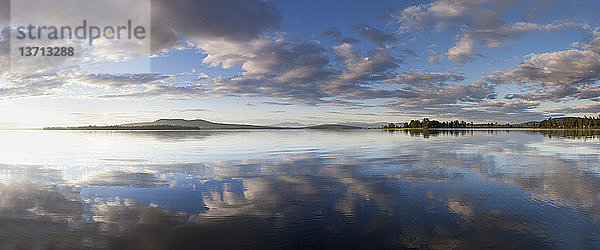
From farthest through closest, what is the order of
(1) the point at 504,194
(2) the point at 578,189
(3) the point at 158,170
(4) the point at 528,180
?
(3) the point at 158,170, (4) the point at 528,180, (2) the point at 578,189, (1) the point at 504,194

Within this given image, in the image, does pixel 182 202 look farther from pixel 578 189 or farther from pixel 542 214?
pixel 578 189

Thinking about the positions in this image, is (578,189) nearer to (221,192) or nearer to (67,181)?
(221,192)

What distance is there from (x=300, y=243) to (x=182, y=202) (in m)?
6.15

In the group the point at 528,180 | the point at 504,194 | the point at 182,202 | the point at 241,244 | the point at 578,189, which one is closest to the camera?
the point at 241,244

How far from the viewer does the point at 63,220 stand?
33.8 feet

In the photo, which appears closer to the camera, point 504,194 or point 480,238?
point 480,238

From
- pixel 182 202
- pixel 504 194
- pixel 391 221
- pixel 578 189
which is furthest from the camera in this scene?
pixel 578 189

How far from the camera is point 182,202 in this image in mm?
12523

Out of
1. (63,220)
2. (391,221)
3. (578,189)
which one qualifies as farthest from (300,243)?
(578,189)

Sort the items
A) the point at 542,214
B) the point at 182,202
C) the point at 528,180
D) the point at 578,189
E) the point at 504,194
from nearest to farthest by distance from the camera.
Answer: the point at 542,214 → the point at 182,202 → the point at 504,194 → the point at 578,189 → the point at 528,180

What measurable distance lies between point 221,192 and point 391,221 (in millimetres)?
7449

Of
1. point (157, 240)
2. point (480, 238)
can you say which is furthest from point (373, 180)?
point (157, 240)

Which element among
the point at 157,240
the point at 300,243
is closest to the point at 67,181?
the point at 157,240

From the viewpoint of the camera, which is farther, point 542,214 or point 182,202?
point 182,202
